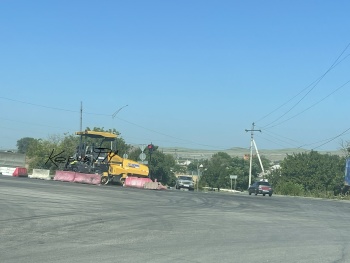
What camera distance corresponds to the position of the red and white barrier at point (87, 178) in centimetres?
3878

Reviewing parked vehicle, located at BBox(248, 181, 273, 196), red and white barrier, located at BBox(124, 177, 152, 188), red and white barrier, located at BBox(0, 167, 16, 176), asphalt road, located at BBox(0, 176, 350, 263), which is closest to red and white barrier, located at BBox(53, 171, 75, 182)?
red and white barrier, located at BBox(124, 177, 152, 188)

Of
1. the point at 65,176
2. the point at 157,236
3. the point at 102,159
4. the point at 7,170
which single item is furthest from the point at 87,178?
the point at 157,236

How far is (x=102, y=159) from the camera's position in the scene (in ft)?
129

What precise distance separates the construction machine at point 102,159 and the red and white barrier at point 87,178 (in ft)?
1.29

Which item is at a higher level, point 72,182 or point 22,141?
point 22,141

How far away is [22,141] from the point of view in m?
179

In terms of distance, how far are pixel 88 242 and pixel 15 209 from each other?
22.4 ft

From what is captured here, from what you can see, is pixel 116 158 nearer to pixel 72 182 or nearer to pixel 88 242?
pixel 72 182

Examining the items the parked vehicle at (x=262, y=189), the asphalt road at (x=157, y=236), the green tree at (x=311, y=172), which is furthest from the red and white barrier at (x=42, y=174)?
the green tree at (x=311, y=172)

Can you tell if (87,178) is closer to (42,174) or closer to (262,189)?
(42,174)

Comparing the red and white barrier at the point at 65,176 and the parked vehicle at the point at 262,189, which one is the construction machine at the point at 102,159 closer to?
the red and white barrier at the point at 65,176

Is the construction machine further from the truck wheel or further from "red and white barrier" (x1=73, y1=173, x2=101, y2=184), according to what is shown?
"red and white barrier" (x1=73, y1=173, x2=101, y2=184)

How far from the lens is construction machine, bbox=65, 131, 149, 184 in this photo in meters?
39.2

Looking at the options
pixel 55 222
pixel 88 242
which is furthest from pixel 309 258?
pixel 55 222
